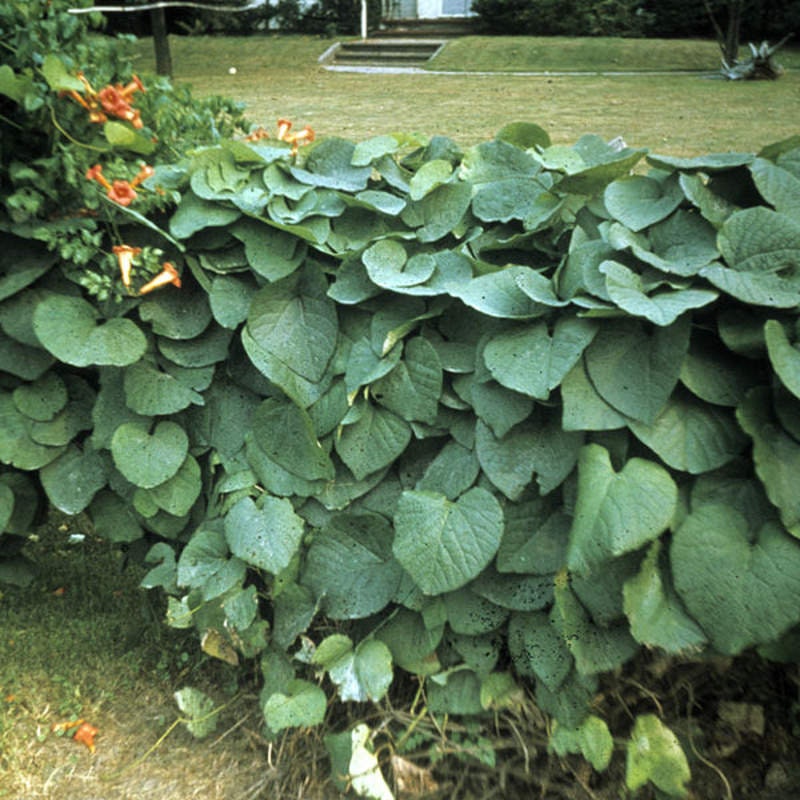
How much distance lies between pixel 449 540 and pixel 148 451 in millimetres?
785

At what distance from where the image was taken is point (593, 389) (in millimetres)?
1845

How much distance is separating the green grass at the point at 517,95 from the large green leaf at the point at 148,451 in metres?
7.58

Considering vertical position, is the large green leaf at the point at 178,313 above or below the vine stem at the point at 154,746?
above

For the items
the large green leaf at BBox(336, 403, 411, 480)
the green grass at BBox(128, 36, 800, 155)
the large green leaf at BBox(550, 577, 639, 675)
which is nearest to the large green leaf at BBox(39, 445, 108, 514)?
the large green leaf at BBox(336, 403, 411, 480)

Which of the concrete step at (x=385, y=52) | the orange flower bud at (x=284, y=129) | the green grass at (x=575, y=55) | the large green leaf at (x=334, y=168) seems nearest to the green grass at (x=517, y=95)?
the green grass at (x=575, y=55)

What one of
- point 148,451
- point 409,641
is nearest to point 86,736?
point 148,451

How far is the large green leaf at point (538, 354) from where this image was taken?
182 centimetres

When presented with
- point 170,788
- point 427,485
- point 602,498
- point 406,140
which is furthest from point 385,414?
point 170,788

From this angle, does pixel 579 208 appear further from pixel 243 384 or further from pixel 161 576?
pixel 161 576

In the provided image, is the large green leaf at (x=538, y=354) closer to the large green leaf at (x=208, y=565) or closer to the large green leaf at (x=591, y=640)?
the large green leaf at (x=591, y=640)

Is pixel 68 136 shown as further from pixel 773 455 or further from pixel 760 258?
pixel 773 455

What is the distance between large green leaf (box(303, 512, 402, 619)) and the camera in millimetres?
2178

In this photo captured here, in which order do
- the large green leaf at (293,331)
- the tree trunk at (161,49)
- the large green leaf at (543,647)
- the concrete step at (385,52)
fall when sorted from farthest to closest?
the concrete step at (385,52), the tree trunk at (161,49), the large green leaf at (293,331), the large green leaf at (543,647)

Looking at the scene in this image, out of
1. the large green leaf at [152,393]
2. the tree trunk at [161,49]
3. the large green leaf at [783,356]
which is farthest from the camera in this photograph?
the tree trunk at [161,49]
